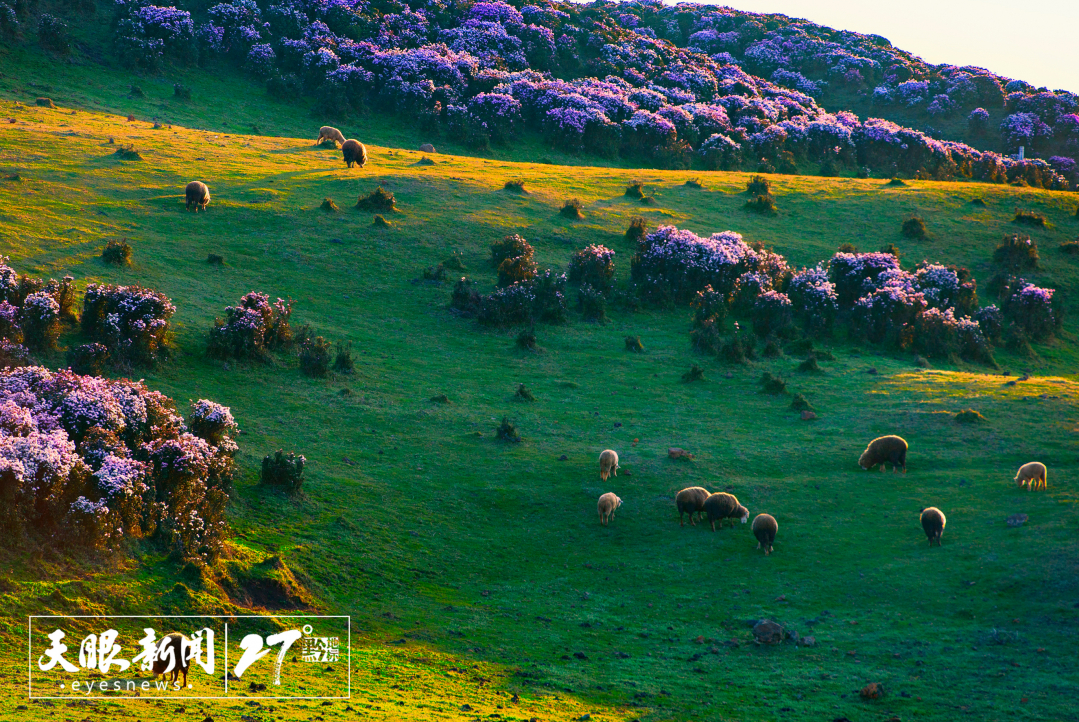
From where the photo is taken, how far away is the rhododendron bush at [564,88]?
60.3 m

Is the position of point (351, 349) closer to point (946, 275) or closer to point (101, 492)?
point (101, 492)

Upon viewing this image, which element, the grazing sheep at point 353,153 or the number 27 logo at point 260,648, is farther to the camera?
the grazing sheep at point 353,153

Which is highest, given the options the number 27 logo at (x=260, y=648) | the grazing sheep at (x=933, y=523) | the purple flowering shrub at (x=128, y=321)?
the purple flowering shrub at (x=128, y=321)

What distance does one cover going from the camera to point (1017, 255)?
42.4 metres

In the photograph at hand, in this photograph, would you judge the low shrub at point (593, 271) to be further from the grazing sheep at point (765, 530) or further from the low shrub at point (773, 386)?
the grazing sheep at point (765, 530)

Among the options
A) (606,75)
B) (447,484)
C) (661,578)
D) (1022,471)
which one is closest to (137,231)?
(447,484)

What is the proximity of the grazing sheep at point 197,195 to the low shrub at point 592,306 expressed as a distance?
1557 cm

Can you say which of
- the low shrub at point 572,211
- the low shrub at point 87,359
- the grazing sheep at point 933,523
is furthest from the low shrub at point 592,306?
the low shrub at point 87,359

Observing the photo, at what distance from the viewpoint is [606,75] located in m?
74.9

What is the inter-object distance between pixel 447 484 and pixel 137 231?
18.4m

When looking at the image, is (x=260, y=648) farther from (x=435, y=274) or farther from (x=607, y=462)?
(x=435, y=274)

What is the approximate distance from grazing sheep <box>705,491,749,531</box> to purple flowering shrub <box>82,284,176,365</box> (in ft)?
46.7

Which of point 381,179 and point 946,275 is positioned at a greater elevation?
point 381,179

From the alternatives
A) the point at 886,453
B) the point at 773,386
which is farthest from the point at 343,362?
the point at 886,453
